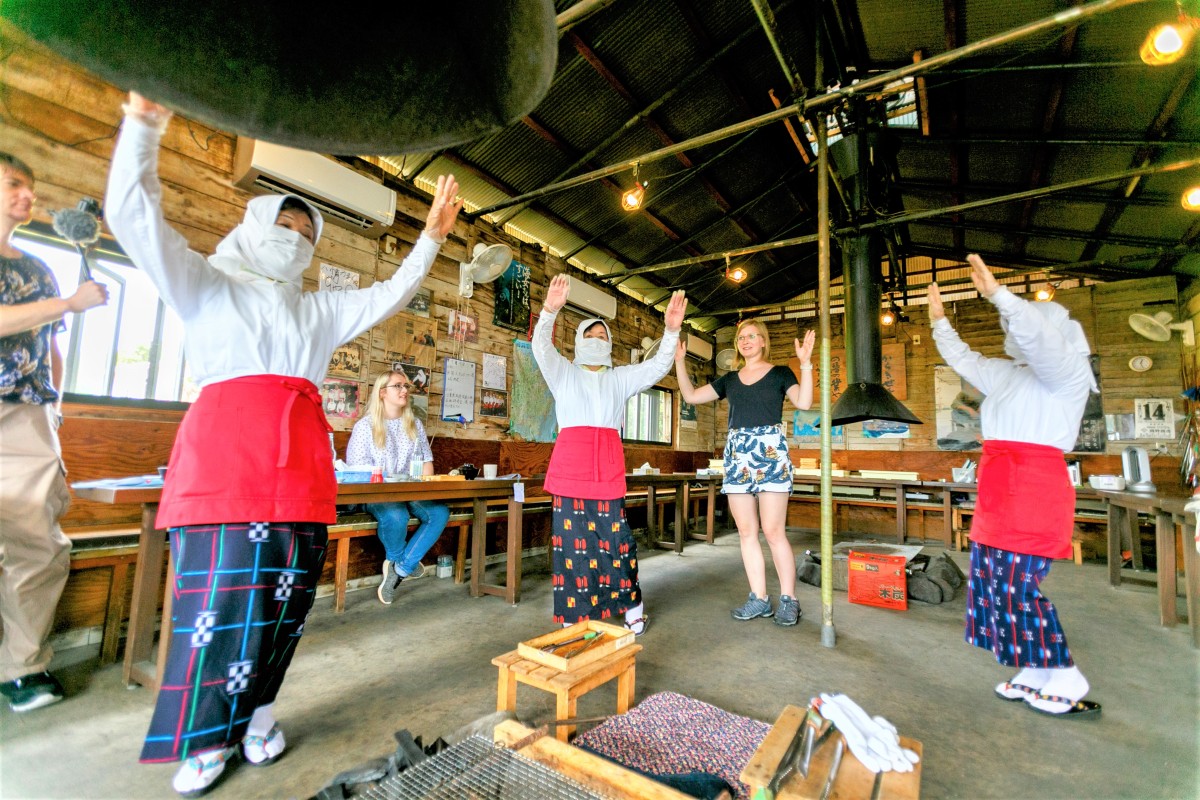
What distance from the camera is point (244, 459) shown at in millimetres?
1470

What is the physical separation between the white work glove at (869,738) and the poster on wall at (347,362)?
4.12 m

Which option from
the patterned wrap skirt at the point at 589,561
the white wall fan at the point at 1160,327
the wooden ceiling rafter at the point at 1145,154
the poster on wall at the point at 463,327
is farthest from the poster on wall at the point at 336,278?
the white wall fan at the point at 1160,327

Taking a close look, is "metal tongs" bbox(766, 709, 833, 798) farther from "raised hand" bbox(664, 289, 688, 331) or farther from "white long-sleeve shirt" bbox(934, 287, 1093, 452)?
"raised hand" bbox(664, 289, 688, 331)

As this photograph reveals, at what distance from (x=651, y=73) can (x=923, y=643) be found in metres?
5.15

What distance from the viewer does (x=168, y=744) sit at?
136cm

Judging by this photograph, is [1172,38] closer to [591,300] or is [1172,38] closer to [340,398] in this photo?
[591,300]

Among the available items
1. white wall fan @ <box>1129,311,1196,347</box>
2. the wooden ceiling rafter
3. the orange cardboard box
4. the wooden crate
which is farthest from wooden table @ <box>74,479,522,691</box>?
white wall fan @ <box>1129,311,1196,347</box>

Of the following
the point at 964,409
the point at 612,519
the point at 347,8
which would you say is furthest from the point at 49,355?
the point at 964,409

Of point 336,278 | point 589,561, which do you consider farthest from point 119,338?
point 589,561

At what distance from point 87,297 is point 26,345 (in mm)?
354

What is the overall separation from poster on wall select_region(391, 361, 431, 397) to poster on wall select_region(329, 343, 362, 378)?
358mm

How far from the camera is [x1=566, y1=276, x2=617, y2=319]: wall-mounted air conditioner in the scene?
22.6 ft

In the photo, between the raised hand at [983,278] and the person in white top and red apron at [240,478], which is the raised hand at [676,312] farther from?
the person in white top and red apron at [240,478]

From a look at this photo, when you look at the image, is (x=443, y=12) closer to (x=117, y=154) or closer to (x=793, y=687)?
(x=117, y=154)
